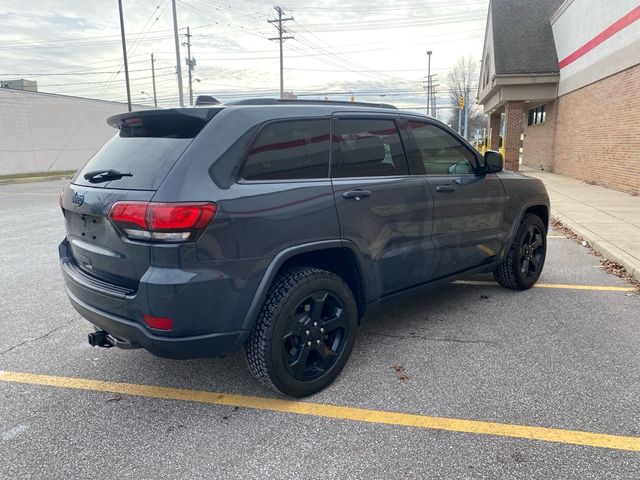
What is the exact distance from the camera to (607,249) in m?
6.80

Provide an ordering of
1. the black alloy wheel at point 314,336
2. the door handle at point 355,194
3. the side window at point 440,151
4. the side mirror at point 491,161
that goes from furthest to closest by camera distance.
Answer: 1. the side mirror at point 491,161
2. the side window at point 440,151
3. the door handle at point 355,194
4. the black alloy wheel at point 314,336

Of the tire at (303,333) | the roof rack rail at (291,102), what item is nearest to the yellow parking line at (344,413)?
the tire at (303,333)

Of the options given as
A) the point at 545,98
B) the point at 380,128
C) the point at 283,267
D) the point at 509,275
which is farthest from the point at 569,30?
the point at 283,267

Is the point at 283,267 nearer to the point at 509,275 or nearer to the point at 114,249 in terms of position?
the point at 114,249

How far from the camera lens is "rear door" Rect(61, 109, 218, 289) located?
279cm

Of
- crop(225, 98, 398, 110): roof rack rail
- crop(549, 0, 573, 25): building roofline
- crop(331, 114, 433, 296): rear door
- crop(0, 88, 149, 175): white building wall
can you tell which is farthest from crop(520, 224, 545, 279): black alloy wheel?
crop(0, 88, 149, 175): white building wall

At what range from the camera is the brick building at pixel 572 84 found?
12.9m

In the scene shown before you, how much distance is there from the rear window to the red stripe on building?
13.0m

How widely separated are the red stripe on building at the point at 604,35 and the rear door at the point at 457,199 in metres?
10.6

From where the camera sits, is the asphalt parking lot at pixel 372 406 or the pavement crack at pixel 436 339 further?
the pavement crack at pixel 436 339

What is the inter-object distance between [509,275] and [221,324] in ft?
11.4

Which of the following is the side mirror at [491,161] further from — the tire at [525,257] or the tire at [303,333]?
the tire at [303,333]

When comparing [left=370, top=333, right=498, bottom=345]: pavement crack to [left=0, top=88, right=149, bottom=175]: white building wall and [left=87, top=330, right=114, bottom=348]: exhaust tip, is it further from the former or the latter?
[left=0, top=88, right=149, bottom=175]: white building wall

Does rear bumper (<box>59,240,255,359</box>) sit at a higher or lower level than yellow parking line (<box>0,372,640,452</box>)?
higher
